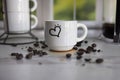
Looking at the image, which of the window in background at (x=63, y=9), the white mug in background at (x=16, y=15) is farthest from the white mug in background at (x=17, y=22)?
the window in background at (x=63, y=9)

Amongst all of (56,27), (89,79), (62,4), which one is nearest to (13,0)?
(56,27)

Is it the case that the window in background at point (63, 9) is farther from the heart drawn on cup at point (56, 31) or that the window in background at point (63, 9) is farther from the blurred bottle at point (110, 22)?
the heart drawn on cup at point (56, 31)

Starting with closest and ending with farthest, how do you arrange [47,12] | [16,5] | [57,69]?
[57,69], [16,5], [47,12]

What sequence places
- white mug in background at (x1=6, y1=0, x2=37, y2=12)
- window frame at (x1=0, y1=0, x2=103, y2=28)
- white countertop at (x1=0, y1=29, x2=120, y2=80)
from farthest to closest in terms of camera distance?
window frame at (x1=0, y1=0, x2=103, y2=28)
white mug in background at (x1=6, y1=0, x2=37, y2=12)
white countertop at (x1=0, y1=29, x2=120, y2=80)

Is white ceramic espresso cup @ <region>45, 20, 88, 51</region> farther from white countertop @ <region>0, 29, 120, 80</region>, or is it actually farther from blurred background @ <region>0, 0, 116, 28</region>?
blurred background @ <region>0, 0, 116, 28</region>

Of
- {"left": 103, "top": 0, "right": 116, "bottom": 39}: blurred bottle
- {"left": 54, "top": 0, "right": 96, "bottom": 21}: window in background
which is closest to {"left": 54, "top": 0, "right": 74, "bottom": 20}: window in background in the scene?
{"left": 54, "top": 0, "right": 96, "bottom": 21}: window in background

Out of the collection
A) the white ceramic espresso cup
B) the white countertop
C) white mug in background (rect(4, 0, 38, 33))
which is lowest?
the white countertop

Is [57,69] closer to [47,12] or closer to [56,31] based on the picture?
[56,31]

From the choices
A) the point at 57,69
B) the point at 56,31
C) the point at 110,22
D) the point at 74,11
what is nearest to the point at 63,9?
the point at 74,11

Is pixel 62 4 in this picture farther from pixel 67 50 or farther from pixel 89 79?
pixel 89 79
